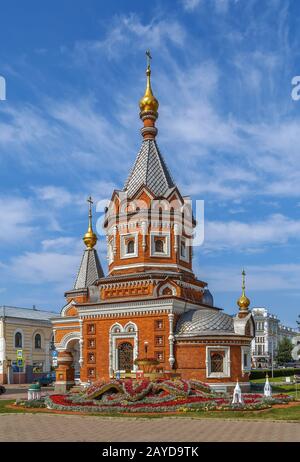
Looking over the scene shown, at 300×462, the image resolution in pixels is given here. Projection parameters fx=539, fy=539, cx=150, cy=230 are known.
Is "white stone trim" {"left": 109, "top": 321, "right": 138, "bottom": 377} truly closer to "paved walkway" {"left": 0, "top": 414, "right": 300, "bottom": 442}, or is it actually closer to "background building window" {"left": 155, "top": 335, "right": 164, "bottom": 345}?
"background building window" {"left": 155, "top": 335, "right": 164, "bottom": 345}

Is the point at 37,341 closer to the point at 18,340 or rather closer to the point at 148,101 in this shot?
the point at 18,340

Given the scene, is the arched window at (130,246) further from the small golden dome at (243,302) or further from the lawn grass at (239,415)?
the lawn grass at (239,415)

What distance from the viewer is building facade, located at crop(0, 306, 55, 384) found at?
4791 cm

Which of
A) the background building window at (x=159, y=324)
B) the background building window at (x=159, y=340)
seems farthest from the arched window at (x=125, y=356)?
the background building window at (x=159, y=324)

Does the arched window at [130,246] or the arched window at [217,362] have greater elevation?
the arched window at [130,246]

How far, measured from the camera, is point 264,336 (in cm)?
10750

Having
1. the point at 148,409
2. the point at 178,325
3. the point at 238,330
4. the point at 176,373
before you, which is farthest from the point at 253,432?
the point at 238,330

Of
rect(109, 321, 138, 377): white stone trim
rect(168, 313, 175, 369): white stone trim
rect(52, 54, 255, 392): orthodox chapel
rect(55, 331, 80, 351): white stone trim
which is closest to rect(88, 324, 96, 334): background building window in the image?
rect(52, 54, 255, 392): orthodox chapel

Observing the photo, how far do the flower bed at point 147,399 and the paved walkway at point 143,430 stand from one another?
2.10m

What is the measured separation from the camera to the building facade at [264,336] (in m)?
103

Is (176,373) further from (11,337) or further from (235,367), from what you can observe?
(11,337)

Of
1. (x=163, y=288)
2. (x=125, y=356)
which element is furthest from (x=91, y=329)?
(x=163, y=288)

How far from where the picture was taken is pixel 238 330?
33.7 m
